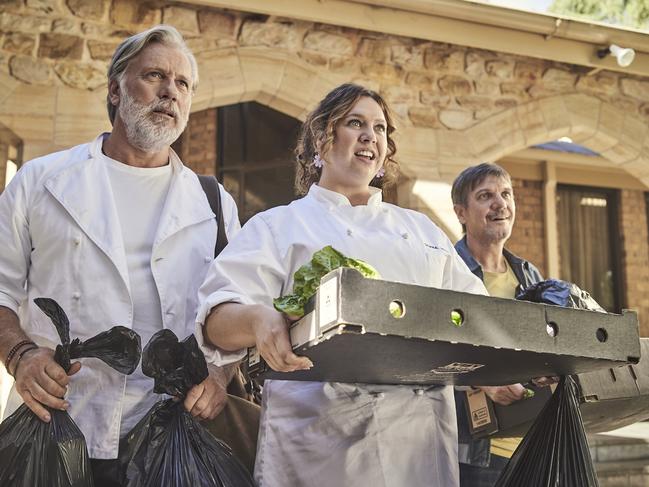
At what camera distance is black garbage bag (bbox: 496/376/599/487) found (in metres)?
1.56

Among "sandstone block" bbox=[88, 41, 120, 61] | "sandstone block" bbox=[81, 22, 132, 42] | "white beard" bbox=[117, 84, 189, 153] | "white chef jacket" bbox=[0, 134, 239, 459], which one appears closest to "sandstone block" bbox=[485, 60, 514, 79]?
"sandstone block" bbox=[81, 22, 132, 42]

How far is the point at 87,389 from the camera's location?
1995 mm

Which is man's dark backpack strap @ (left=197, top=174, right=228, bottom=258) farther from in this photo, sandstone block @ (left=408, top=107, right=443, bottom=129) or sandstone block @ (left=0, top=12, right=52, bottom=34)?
sandstone block @ (left=408, top=107, right=443, bottom=129)

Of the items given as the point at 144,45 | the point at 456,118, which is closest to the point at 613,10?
the point at 456,118

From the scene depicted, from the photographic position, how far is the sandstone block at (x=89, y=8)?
208 inches

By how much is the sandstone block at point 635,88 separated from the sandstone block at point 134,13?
392 cm

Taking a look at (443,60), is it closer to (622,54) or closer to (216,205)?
(622,54)

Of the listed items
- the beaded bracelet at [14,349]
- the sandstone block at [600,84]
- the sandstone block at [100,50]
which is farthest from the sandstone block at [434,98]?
the beaded bracelet at [14,349]

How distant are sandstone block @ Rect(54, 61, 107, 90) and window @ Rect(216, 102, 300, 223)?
9.14ft

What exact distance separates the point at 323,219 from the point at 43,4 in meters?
4.05

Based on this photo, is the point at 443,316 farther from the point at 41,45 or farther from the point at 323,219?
the point at 41,45

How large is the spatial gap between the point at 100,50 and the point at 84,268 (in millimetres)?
3630

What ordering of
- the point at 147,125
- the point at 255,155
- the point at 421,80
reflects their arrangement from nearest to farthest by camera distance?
the point at 147,125
the point at 421,80
the point at 255,155

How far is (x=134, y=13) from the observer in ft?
17.9
